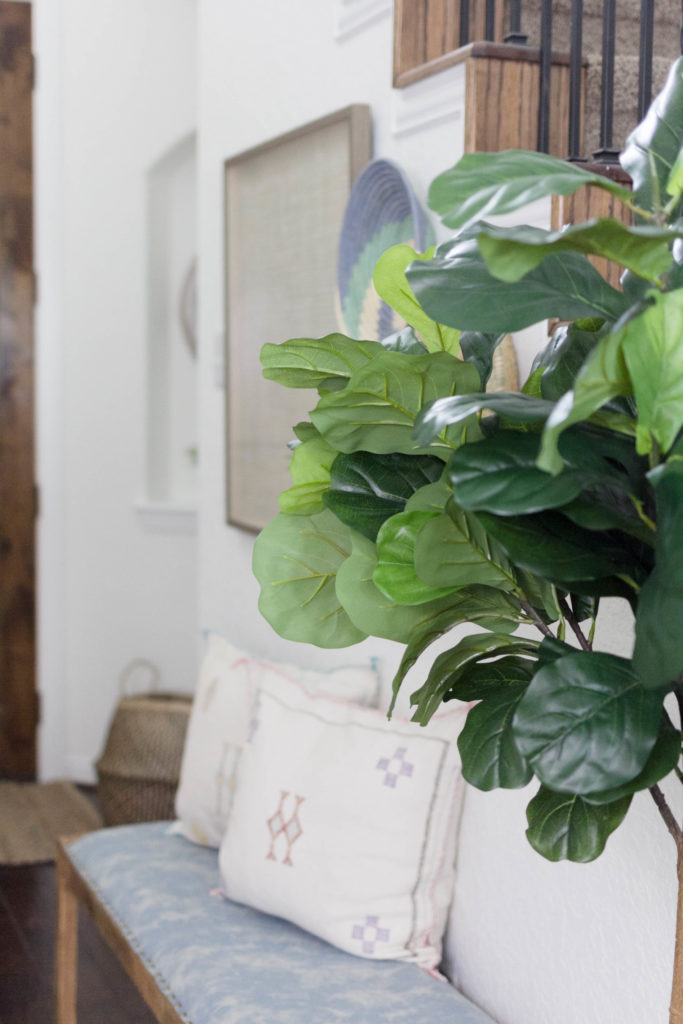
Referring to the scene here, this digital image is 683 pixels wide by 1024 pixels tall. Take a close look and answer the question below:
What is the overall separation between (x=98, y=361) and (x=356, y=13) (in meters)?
2.25

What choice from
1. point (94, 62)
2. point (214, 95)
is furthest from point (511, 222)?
point (94, 62)

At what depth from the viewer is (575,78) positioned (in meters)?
1.65

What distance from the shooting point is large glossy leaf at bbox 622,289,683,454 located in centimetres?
72

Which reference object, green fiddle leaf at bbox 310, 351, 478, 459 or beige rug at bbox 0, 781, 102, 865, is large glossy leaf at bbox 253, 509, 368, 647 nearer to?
green fiddle leaf at bbox 310, 351, 478, 459

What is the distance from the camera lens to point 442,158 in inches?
72.5

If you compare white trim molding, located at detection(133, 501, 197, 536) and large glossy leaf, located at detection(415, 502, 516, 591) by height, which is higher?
large glossy leaf, located at detection(415, 502, 516, 591)

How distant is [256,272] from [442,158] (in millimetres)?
834

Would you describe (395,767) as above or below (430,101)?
below

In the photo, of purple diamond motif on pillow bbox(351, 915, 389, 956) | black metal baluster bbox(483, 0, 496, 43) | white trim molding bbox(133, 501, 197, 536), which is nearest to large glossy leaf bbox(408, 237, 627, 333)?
black metal baluster bbox(483, 0, 496, 43)

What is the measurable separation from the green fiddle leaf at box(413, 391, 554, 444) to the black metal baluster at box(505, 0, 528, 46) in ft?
3.46

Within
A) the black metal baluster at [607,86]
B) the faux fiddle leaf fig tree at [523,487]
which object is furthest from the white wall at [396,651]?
the faux fiddle leaf fig tree at [523,487]

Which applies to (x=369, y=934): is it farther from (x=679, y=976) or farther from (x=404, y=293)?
(x=404, y=293)

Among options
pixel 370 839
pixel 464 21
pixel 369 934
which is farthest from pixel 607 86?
pixel 369 934

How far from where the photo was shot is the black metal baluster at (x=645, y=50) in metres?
1.52
